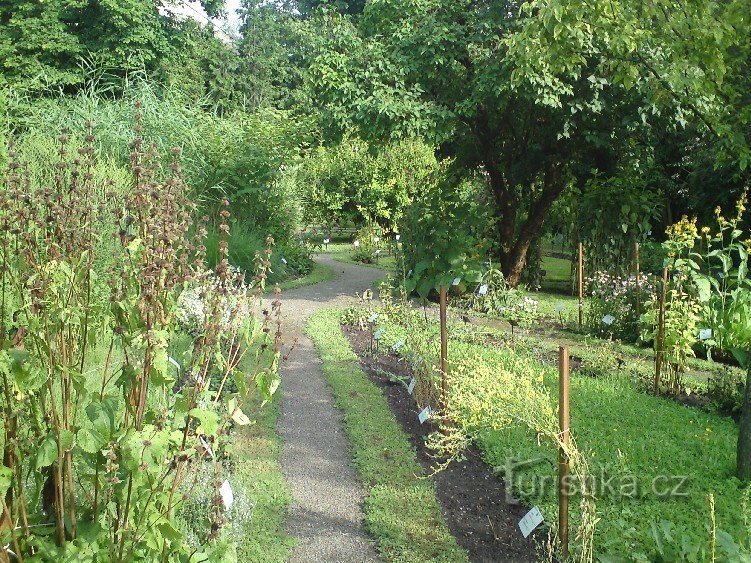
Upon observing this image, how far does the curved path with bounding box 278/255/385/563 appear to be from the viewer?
11.3 ft

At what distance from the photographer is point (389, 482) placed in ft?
13.4

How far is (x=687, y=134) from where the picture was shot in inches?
457

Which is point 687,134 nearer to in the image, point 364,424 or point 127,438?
point 364,424

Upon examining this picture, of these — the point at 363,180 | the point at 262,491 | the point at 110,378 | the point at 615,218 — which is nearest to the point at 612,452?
the point at 262,491

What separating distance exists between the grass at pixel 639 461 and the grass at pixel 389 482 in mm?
516

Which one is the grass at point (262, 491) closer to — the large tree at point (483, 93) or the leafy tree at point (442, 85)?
the large tree at point (483, 93)

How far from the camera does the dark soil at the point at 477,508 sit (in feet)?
10.8

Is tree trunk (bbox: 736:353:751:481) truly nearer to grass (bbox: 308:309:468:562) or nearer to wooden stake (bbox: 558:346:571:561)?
wooden stake (bbox: 558:346:571:561)

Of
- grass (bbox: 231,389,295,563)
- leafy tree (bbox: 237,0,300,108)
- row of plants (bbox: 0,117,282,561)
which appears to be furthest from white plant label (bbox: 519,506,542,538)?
leafy tree (bbox: 237,0,300,108)

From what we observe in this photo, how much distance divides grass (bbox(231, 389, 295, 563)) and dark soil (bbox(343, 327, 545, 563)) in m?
0.86

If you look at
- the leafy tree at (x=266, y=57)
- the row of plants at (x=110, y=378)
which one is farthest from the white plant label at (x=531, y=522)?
the leafy tree at (x=266, y=57)

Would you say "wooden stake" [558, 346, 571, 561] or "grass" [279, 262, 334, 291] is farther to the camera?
"grass" [279, 262, 334, 291]

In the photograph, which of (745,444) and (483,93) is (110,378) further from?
(483,93)

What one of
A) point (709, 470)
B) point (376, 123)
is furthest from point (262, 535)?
point (376, 123)
